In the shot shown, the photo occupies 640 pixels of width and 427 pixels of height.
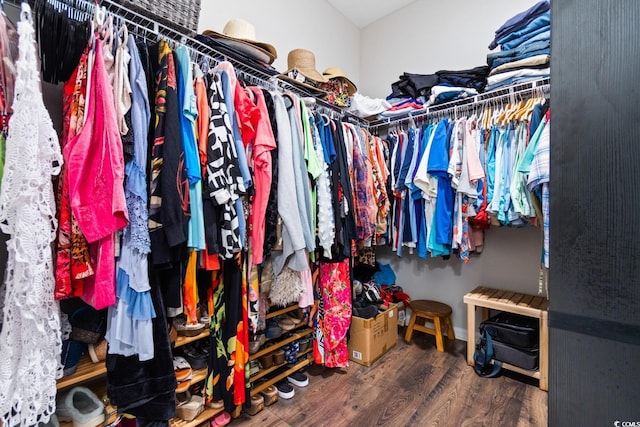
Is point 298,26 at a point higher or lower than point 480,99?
higher

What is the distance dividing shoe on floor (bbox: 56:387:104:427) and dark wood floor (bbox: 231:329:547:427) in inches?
25.9

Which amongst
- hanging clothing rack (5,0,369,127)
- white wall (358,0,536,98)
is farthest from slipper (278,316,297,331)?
white wall (358,0,536,98)

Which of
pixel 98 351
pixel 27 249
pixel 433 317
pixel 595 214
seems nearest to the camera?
pixel 595 214

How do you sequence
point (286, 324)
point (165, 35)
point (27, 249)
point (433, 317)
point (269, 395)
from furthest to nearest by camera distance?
point (433, 317), point (286, 324), point (269, 395), point (165, 35), point (27, 249)

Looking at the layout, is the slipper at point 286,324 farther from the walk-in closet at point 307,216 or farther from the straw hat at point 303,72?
the straw hat at point 303,72

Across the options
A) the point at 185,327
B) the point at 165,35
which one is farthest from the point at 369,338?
the point at 165,35

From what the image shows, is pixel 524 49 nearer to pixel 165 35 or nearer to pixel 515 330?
pixel 515 330

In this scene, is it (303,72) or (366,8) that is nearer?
(303,72)

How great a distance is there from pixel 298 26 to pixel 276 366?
247 centimetres

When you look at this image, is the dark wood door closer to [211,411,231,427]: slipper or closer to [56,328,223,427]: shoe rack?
[56,328,223,427]: shoe rack

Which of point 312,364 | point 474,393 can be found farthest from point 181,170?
point 474,393

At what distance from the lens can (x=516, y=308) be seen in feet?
5.67

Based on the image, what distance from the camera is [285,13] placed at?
2186mm

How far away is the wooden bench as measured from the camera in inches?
64.2
